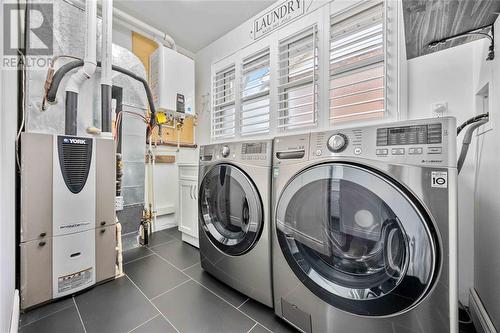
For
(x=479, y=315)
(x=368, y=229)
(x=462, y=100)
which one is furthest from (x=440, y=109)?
(x=479, y=315)

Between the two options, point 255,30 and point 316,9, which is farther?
point 255,30

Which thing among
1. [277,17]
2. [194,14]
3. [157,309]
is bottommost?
[157,309]

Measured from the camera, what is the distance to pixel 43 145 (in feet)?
4.12

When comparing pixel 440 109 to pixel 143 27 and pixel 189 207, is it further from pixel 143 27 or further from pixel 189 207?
pixel 143 27

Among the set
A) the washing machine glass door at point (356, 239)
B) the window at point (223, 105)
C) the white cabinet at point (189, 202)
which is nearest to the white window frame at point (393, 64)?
the washing machine glass door at point (356, 239)

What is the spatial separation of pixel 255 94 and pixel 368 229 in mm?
1770

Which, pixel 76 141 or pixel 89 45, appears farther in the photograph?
pixel 89 45

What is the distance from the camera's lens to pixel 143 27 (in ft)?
7.11

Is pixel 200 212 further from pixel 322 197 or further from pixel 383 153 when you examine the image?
pixel 383 153

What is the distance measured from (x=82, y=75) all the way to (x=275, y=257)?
6.41 feet

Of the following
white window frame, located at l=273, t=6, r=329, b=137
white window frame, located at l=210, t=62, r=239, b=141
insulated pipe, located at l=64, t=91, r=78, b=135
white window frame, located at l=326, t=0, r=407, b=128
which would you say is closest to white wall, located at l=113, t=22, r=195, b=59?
white window frame, located at l=210, t=62, r=239, b=141

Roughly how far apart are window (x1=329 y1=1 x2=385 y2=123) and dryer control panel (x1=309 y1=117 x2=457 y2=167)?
0.73m

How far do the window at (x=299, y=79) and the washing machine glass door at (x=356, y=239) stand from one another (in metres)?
0.96

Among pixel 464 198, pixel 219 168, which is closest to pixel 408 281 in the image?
pixel 464 198
